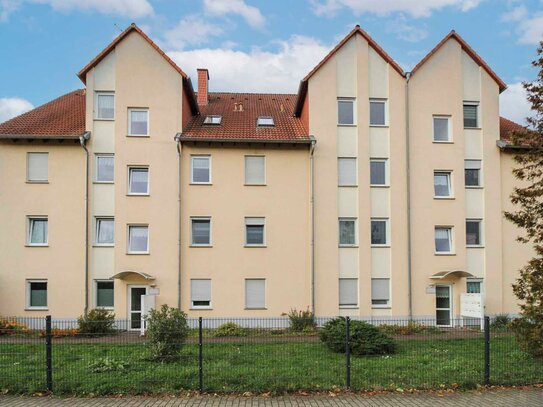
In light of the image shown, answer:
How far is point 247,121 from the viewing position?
23.4 meters

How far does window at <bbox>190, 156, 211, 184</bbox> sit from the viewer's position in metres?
21.4

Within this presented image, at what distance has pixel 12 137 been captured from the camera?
2038 cm

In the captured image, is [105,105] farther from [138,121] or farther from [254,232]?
[254,232]

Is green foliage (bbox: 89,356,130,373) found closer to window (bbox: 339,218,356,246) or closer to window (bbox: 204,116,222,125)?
window (bbox: 339,218,356,246)

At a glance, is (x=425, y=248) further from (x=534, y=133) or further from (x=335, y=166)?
(x=534, y=133)

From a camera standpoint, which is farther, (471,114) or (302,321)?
(471,114)

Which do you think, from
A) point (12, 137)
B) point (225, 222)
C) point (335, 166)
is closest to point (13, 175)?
point (12, 137)

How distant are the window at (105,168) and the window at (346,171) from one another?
33.6ft

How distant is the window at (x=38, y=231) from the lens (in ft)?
68.3

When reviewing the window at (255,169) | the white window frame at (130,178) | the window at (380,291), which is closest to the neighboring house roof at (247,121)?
the window at (255,169)

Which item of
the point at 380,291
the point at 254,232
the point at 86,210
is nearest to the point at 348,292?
the point at 380,291

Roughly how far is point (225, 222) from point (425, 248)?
30.1ft

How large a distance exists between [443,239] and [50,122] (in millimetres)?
19005

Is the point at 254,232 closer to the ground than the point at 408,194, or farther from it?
closer to the ground
